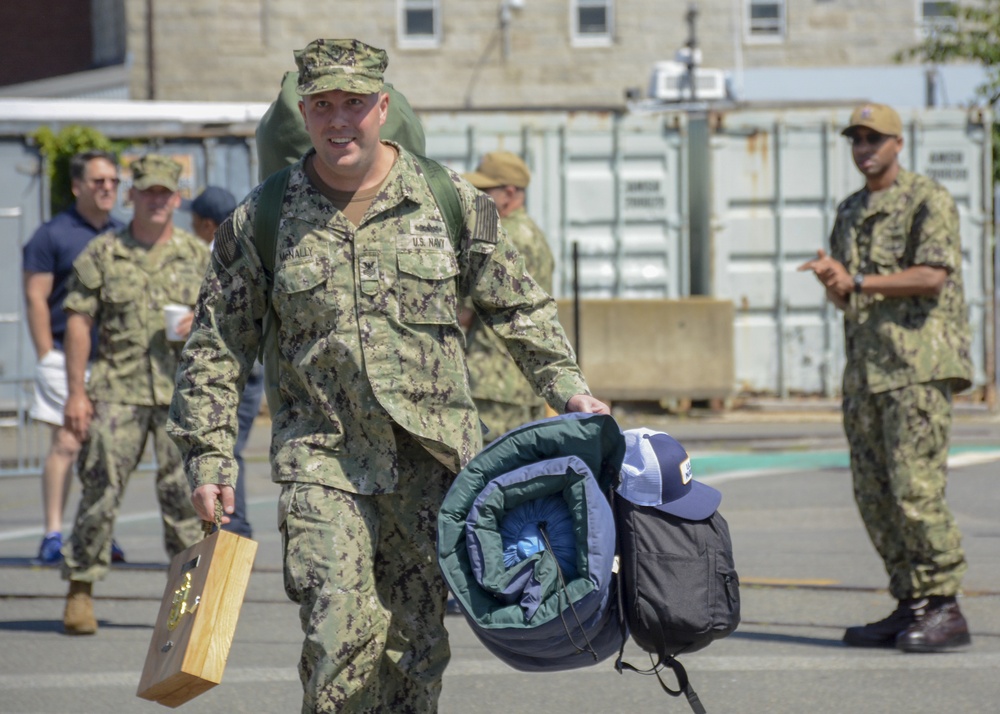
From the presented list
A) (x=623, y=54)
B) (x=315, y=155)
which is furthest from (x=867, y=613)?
(x=623, y=54)

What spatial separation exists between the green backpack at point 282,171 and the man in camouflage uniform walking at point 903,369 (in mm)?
1896

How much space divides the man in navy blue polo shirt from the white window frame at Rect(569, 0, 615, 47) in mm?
19383

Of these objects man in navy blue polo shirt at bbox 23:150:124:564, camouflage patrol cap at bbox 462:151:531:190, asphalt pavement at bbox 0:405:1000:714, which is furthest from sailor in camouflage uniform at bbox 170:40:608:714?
man in navy blue polo shirt at bbox 23:150:124:564

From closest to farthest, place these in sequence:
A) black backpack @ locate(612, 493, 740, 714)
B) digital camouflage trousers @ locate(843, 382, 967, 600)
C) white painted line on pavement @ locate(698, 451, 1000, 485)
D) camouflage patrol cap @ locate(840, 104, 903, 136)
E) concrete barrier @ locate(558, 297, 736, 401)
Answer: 1. black backpack @ locate(612, 493, 740, 714)
2. digital camouflage trousers @ locate(843, 382, 967, 600)
3. camouflage patrol cap @ locate(840, 104, 903, 136)
4. white painted line on pavement @ locate(698, 451, 1000, 485)
5. concrete barrier @ locate(558, 297, 736, 401)

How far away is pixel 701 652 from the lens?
616 cm

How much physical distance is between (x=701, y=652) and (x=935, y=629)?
3.01 ft

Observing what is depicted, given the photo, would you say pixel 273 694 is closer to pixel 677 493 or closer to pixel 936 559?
pixel 677 493

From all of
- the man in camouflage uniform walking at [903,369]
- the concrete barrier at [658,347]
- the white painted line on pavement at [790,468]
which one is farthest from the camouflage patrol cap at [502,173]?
the concrete barrier at [658,347]

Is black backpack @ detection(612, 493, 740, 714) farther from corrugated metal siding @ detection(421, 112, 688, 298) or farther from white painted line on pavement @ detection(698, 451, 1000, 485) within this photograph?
corrugated metal siding @ detection(421, 112, 688, 298)

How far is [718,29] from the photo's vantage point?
26.7 meters

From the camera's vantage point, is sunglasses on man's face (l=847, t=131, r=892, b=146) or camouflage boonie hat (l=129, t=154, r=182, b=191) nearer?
sunglasses on man's face (l=847, t=131, r=892, b=146)

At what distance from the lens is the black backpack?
3.83 metres

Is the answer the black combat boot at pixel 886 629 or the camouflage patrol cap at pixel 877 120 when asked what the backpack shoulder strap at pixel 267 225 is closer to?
the camouflage patrol cap at pixel 877 120

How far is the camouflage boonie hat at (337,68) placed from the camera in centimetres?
413
